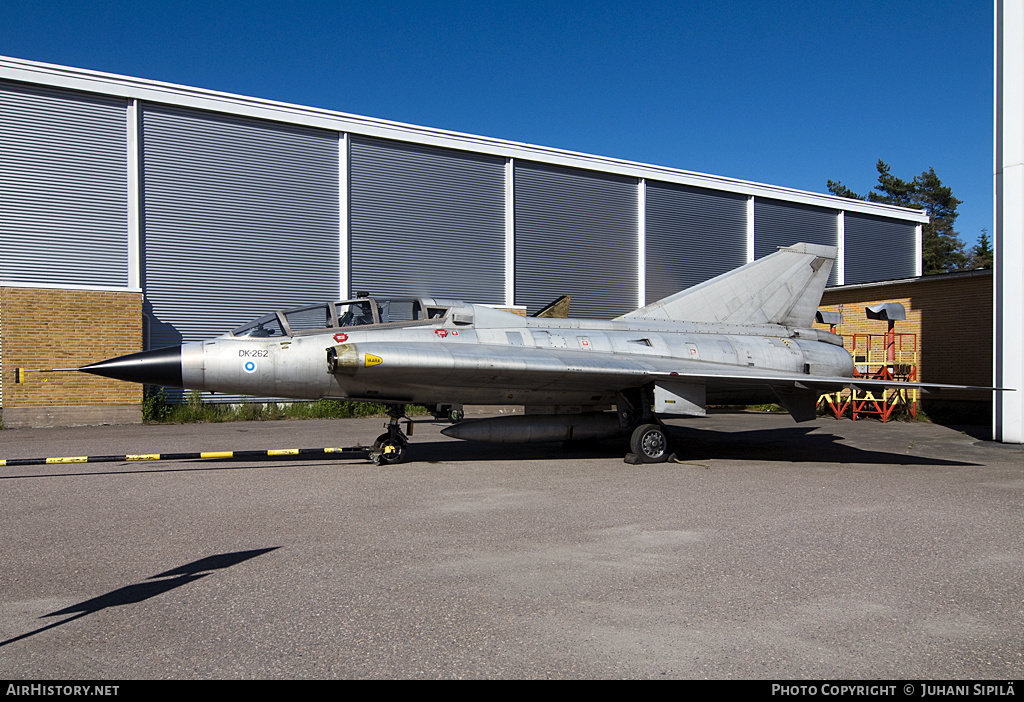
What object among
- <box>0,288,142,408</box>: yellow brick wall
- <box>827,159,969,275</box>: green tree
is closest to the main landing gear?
<box>0,288,142,408</box>: yellow brick wall

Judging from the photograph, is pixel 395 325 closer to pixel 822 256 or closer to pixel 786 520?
pixel 786 520

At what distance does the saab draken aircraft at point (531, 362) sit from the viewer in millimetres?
9172

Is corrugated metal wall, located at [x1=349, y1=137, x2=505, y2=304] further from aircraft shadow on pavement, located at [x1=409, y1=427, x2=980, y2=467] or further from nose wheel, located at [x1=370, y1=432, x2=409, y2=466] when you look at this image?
nose wheel, located at [x1=370, y1=432, x2=409, y2=466]

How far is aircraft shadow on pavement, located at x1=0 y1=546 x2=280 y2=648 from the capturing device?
398cm

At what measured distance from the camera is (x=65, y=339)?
683 inches

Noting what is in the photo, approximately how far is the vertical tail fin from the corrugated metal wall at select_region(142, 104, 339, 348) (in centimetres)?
1262

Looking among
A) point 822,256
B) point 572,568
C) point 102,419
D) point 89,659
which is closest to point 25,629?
point 89,659

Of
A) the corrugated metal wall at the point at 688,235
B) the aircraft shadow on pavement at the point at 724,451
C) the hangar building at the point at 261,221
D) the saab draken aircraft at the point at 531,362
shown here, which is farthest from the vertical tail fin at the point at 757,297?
the corrugated metal wall at the point at 688,235

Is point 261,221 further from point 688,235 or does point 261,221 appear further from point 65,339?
point 688,235

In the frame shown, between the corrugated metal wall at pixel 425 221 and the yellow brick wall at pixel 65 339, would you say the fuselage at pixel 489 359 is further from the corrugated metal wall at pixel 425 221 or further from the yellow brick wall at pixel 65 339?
the corrugated metal wall at pixel 425 221

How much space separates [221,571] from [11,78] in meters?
19.4

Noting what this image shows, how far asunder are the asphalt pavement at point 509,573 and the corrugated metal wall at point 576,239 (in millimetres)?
16060

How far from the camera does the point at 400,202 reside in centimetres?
2284

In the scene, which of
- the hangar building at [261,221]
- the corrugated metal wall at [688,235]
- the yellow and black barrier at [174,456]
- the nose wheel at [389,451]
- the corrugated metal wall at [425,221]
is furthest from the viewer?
the corrugated metal wall at [688,235]
